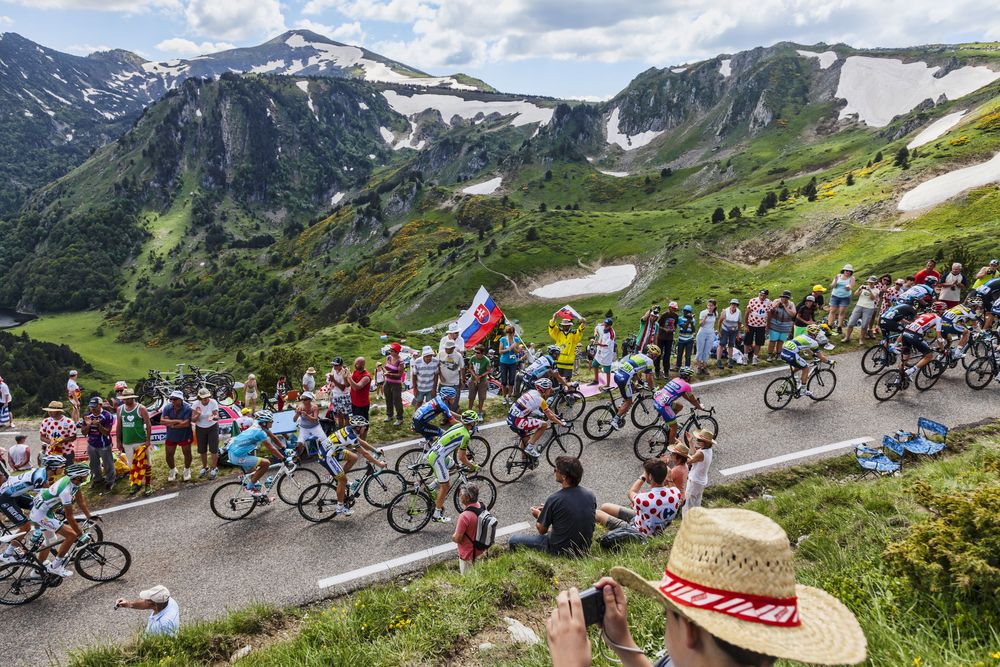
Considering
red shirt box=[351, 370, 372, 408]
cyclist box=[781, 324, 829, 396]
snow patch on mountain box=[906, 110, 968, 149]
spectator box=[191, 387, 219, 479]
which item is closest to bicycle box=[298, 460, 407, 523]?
red shirt box=[351, 370, 372, 408]

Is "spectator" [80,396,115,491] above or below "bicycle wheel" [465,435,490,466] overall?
above

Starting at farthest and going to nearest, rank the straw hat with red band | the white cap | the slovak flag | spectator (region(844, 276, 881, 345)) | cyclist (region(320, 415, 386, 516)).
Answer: spectator (region(844, 276, 881, 345)), the slovak flag, cyclist (region(320, 415, 386, 516)), the white cap, the straw hat with red band

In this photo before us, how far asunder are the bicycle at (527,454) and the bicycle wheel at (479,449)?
0.55m

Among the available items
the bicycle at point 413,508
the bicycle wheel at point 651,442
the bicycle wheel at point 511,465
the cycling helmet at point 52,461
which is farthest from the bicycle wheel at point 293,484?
the bicycle wheel at point 651,442

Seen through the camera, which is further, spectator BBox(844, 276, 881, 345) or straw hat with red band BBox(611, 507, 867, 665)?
spectator BBox(844, 276, 881, 345)

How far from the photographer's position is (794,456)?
12.8 m

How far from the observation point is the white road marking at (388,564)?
970cm

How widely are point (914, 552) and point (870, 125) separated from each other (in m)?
165

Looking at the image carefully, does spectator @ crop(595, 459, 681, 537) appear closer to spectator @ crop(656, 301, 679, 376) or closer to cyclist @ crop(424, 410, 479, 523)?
cyclist @ crop(424, 410, 479, 523)

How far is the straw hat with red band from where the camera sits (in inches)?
81.7

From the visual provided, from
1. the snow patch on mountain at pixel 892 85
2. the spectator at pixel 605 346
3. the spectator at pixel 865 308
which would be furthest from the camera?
the snow patch on mountain at pixel 892 85

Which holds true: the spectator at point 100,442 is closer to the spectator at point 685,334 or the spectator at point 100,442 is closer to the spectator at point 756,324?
the spectator at point 685,334

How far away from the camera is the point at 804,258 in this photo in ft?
162

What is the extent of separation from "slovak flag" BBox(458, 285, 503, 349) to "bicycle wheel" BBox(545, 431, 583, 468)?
5.00m
